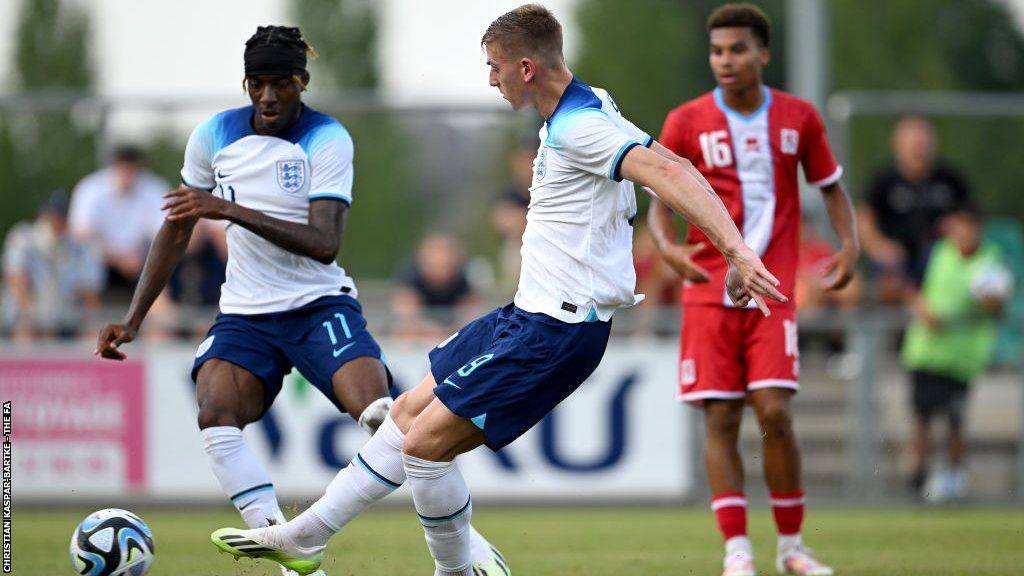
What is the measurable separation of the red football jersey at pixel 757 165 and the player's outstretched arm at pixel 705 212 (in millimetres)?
2148

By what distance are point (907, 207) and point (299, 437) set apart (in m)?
6.38

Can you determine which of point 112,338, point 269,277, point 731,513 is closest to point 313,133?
point 269,277

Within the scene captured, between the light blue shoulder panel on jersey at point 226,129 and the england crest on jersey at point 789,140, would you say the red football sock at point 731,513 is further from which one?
the light blue shoulder panel on jersey at point 226,129

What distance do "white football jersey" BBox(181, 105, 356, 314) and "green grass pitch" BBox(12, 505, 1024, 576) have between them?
110 centimetres

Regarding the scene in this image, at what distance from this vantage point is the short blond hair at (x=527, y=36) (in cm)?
620

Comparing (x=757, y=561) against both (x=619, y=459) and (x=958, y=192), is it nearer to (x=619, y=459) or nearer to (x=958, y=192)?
(x=619, y=459)

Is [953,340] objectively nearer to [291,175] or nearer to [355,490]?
[291,175]

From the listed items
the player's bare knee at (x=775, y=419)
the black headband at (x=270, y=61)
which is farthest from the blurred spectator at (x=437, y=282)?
the black headband at (x=270, y=61)

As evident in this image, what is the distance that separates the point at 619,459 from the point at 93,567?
7180 millimetres

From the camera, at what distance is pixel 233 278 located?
7.50m

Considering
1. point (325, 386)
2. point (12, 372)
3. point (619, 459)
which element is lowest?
point (619, 459)

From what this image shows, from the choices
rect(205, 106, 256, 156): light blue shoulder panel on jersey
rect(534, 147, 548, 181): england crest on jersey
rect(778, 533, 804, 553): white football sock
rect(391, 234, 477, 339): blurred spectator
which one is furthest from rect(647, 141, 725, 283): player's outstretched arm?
rect(391, 234, 477, 339): blurred spectator

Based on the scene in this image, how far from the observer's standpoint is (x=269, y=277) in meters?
7.41

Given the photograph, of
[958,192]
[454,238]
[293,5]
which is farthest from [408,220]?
[293,5]
